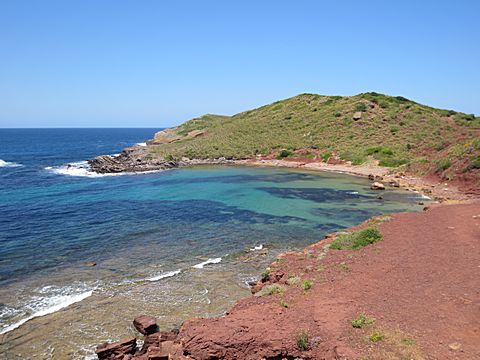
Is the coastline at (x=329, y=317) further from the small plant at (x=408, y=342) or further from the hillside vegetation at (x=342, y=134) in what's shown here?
the hillside vegetation at (x=342, y=134)

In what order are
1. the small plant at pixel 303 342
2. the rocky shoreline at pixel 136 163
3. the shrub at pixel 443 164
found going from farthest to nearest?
the rocky shoreline at pixel 136 163, the shrub at pixel 443 164, the small plant at pixel 303 342

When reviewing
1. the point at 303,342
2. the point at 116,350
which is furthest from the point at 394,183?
the point at 116,350

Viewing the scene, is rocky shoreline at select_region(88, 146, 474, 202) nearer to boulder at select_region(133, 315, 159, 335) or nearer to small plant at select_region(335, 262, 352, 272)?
small plant at select_region(335, 262, 352, 272)

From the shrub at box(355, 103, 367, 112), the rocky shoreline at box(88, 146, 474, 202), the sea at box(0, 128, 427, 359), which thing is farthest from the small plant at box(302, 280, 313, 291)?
the shrub at box(355, 103, 367, 112)

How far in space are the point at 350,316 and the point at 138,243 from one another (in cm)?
1688

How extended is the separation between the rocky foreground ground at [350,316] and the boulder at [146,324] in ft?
0.13

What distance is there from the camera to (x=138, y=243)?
84.1 ft

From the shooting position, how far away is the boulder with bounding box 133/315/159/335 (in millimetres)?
14469

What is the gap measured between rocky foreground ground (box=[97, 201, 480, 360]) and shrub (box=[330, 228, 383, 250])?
148cm

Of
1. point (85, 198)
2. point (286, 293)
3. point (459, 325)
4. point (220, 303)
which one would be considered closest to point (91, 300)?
point (220, 303)

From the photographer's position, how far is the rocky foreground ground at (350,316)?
1126 cm

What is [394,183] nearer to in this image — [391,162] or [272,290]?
[391,162]

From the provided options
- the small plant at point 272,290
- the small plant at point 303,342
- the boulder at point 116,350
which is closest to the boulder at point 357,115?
the small plant at point 272,290

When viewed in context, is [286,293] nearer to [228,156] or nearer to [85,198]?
[85,198]
